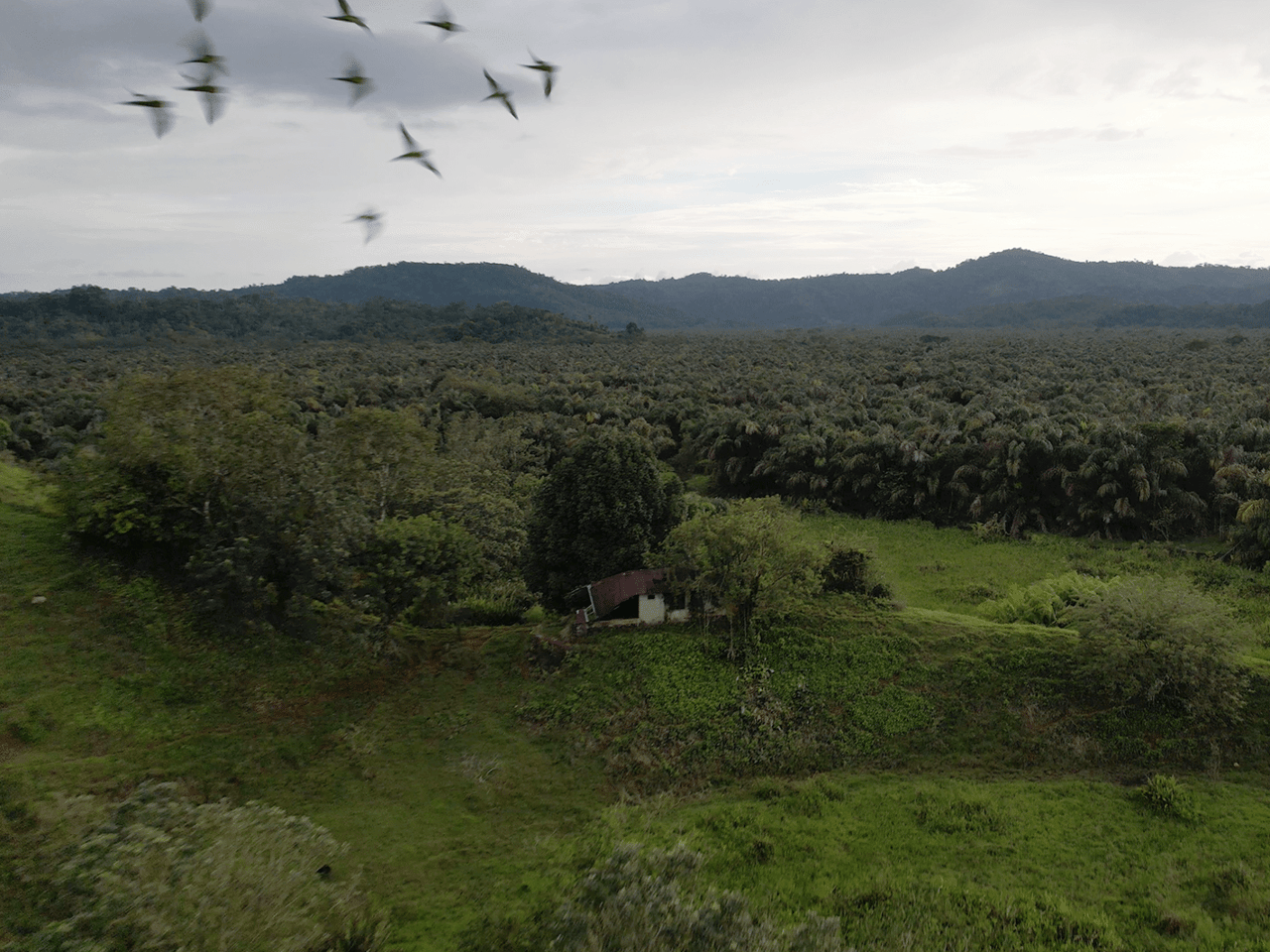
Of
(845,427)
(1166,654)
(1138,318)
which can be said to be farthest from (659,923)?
(1138,318)

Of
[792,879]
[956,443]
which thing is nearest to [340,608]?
[792,879]

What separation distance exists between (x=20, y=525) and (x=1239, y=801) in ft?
96.5

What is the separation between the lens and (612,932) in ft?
23.4

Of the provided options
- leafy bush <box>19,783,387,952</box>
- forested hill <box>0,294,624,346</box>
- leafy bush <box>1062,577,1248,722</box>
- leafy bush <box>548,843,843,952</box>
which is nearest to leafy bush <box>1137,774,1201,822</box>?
leafy bush <box>1062,577,1248,722</box>

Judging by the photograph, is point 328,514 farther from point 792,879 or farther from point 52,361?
point 52,361

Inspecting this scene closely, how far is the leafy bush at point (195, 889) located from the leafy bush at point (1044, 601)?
18.6 meters

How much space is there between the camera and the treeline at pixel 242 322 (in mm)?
117625

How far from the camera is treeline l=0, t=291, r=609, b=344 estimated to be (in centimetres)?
11762

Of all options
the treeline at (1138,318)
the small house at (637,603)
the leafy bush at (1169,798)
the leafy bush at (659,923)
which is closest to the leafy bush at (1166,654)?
the leafy bush at (1169,798)

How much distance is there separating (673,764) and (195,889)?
32.4 feet

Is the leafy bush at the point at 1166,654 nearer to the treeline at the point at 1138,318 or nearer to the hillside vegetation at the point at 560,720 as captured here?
the hillside vegetation at the point at 560,720

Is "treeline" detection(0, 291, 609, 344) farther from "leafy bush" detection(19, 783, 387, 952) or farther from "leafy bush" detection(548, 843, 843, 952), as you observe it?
"leafy bush" detection(548, 843, 843, 952)

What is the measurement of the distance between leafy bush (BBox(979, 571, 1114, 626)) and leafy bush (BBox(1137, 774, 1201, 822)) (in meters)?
6.47

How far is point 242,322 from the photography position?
146 meters
